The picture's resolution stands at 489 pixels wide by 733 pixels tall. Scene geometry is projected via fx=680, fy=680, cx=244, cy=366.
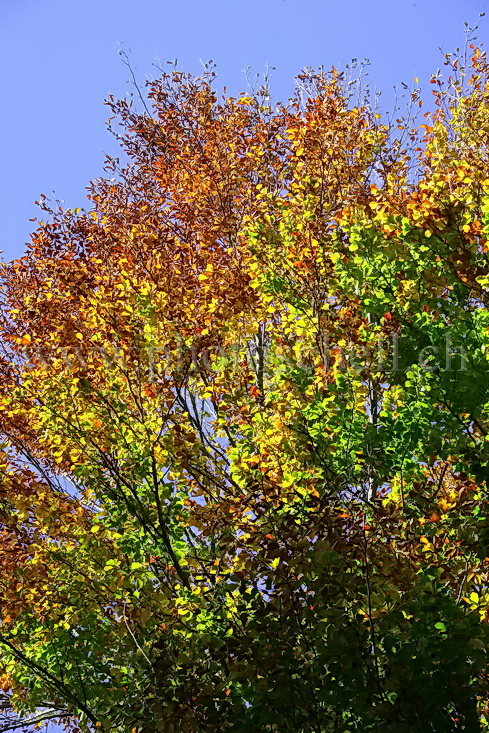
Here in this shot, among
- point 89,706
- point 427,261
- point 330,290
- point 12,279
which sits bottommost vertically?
point 89,706

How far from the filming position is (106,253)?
10.2m

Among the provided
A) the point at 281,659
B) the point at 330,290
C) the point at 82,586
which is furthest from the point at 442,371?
the point at 82,586

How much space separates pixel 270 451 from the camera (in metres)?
6.65

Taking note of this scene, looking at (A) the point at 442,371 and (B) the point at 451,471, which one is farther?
(B) the point at 451,471

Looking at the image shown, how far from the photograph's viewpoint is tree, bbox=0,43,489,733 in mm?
4484

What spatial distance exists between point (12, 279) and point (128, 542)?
7.32 metres

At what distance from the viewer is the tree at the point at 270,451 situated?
177 inches

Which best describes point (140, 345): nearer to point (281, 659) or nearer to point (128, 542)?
point (128, 542)

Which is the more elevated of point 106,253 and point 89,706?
point 106,253

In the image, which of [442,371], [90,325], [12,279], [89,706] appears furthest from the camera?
[12,279]

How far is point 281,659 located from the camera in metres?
4.36

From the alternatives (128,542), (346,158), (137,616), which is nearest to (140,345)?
(128,542)

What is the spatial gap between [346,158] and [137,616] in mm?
6932

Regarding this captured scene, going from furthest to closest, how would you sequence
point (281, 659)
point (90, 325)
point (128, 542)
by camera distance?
point (90, 325)
point (128, 542)
point (281, 659)
